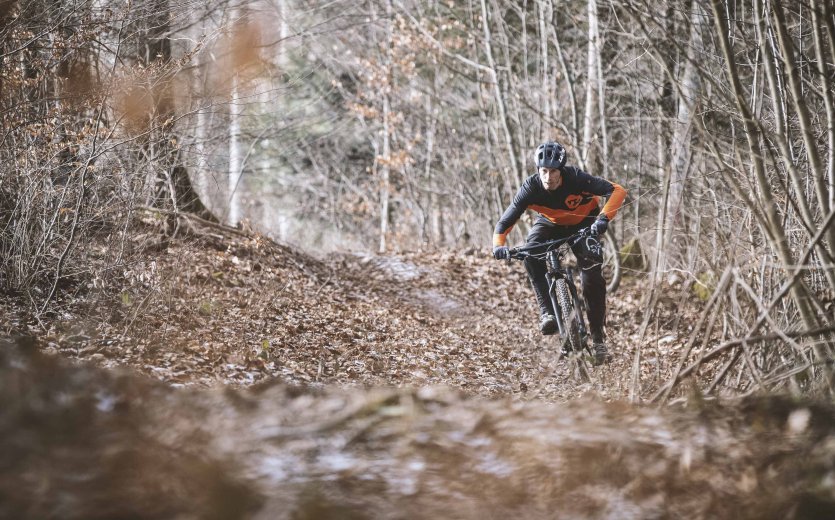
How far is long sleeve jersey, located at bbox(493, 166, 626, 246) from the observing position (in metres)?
7.25

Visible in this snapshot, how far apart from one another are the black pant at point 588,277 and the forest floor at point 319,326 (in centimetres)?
54

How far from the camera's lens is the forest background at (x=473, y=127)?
5.11 metres

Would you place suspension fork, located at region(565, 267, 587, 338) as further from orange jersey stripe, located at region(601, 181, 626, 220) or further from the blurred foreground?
the blurred foreground

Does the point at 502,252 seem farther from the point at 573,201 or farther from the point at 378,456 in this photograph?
the point at 378,456

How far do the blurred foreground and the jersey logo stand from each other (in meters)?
3.51

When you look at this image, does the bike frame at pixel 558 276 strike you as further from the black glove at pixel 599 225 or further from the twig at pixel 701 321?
the twig at pixel 701 321

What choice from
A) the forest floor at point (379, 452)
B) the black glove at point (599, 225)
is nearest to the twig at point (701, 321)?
the forest floor at point (379, 452)

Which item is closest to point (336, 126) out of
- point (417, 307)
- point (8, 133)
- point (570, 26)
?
point (570, 26)

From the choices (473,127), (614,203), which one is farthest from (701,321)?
(473,127)

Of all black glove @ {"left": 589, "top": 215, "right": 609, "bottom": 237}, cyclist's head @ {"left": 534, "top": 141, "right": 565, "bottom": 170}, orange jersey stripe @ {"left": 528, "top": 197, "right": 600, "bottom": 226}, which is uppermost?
cyclist's head @ {"left": 534, "top": 141, "right": 565, "bottom": 170}

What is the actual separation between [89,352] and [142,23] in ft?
14.6

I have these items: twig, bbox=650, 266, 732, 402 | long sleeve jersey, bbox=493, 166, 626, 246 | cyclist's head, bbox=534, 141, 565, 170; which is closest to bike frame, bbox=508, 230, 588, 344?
long sleeve jersey, bbox=493, 166, 626, 246

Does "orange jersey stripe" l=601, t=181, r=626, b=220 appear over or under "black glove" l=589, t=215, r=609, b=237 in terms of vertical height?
over

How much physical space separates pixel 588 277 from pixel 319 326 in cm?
344
